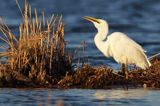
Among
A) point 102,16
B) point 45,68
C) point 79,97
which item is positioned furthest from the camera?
point 102,16

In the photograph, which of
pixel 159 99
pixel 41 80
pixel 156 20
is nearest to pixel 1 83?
pixel 41 80

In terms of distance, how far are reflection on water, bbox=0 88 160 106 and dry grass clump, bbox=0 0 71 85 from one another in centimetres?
34

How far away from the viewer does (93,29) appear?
2612cm

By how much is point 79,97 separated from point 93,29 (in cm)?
1504

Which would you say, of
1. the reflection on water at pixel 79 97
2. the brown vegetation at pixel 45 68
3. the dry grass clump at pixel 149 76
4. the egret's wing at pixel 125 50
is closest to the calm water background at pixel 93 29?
the reflection on water at pixel 79 97

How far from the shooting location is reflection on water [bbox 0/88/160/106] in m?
10.6

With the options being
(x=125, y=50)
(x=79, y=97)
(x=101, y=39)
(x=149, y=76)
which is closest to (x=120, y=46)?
(x=125, y=50)

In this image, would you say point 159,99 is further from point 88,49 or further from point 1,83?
point 88,49

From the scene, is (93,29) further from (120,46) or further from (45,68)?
(45,68)

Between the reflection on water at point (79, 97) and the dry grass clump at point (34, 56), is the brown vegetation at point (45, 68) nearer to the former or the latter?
the dry grass clump at point (34, 56)

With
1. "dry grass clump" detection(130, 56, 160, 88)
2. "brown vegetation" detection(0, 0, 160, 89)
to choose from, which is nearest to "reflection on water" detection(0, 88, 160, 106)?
"brown vegetation" detection(0, 0, 160, 89)

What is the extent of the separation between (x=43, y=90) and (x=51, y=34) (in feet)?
4.99

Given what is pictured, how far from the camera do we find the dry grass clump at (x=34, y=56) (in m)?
12.0

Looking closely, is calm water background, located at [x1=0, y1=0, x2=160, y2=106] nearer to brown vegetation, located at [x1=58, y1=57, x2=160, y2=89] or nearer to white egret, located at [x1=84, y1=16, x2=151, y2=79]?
brown vegetation, located at [x1=58, y1=57, x2=160, y2=89]
